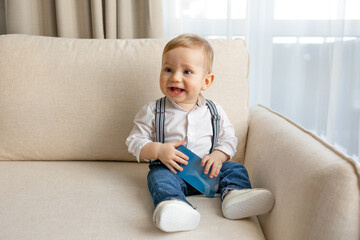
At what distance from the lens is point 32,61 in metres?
1.34

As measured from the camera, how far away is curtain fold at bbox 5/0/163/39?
1645mm

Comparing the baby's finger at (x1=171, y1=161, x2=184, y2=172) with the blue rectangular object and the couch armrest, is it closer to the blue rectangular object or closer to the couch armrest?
the blue rectangular object

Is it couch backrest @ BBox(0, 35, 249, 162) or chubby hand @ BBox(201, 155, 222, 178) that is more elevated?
couch backrest @ BBox(0, 35, 249, 162)

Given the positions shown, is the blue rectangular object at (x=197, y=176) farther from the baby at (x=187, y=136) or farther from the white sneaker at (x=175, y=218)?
the white sneaker at (x=175, y=218)

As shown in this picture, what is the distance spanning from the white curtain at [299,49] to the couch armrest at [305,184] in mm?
724

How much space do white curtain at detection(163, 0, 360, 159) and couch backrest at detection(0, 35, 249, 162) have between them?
48 cm

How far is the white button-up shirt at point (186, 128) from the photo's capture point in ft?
3.90

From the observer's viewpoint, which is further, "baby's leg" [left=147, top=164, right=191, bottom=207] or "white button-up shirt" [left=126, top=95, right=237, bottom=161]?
"white button-up shirt" [left=126, top=95, right=237, bottom=161]

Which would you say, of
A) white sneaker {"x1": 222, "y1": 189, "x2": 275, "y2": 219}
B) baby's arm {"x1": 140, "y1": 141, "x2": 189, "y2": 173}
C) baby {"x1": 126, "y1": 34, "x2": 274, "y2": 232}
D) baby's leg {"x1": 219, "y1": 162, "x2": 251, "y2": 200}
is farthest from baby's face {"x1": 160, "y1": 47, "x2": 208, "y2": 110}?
white sneaker {"x1": 222, "y1": 189, "x2": 275, "y2": 219}

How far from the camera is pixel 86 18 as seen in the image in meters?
1.72

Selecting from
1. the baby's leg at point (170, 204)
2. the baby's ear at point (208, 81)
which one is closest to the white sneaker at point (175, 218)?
the baby's leg at point (170, 204)

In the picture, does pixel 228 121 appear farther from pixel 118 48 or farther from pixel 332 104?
pixel 332 104

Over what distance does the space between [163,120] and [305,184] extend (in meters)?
0.56

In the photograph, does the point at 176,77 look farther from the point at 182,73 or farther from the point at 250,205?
the point at 250,205
